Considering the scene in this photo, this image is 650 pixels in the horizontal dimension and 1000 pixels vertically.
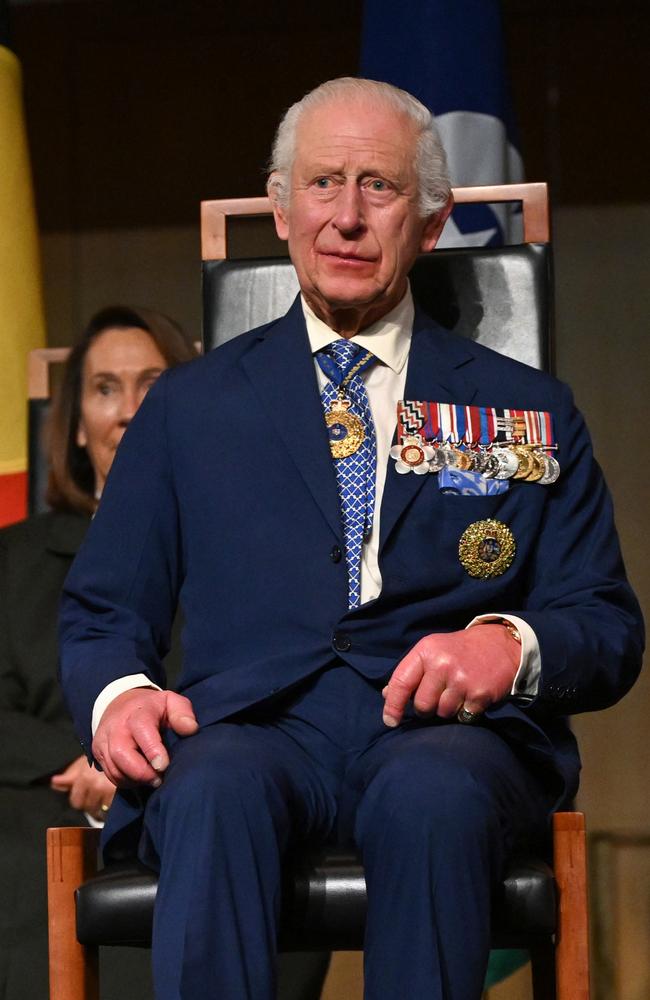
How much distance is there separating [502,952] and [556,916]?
3.52 ft

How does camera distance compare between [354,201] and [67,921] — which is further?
[354,201]

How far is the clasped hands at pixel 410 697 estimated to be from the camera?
57.1 inches

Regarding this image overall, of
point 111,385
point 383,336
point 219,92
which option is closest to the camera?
point 383,336

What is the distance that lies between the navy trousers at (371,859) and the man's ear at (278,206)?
2.17ft

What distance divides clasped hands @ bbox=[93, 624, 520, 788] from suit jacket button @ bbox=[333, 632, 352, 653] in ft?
0.40

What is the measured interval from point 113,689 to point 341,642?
23cm

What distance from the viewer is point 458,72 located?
2.80m

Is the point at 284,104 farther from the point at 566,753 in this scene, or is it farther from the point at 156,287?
the point at 566,753

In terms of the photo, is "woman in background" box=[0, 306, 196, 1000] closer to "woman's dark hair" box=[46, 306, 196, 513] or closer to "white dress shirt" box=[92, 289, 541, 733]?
"woman's dark hair" box=[46, 306, 196, 513]

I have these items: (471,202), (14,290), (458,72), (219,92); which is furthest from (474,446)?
(219,92)

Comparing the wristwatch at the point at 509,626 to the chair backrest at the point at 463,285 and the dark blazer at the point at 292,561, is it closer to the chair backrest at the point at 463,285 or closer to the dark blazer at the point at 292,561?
the dark blazer at the point at 292,561

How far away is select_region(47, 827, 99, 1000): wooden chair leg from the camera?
1552 mm

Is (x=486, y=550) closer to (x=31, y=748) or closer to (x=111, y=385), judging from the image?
(x=31, y=748)

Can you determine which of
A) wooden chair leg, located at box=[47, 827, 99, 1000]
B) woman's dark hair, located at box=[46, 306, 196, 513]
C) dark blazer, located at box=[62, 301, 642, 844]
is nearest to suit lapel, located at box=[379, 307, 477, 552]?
dark blazer, located at box=[62, 301, 642, 844]
